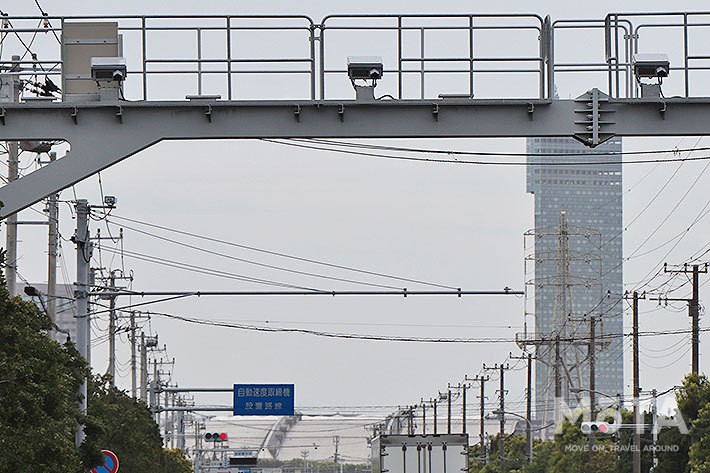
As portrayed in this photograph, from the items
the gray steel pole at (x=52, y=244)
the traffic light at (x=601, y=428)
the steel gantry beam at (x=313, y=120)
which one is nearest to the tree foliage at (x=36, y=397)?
the steel gantry beam at (x=313, y=120)

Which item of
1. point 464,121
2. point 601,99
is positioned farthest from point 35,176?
point 601,99

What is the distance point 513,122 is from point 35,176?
705 centimetres

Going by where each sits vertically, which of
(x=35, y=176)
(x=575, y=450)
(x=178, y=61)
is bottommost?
(x=575, y=450)

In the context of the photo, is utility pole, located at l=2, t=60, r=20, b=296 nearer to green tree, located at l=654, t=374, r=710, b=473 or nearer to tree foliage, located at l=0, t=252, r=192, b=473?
tree foliage, located at l=0, t=252, r=192, b=473

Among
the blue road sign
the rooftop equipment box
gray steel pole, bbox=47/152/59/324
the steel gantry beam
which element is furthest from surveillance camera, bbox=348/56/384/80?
the blue road sign

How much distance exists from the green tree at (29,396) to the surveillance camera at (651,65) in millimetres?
10056

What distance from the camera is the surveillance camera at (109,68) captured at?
24.5 metres

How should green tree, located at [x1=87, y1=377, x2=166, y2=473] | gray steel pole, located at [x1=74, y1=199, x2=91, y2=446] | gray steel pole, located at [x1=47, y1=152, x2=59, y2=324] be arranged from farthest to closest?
gray steel pole, located at [x1=47, y1=152, x2=59, y2=324], green tree, located at [x1=87, y1=377, x2=166, y2=473], gray steel pole, located at [x1=74, y1=199, x2=91, y2=446]

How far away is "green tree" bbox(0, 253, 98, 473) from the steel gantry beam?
247cm

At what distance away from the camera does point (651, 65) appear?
81.7 feet

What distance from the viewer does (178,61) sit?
2473 cm

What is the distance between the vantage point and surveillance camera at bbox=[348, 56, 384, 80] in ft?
79.9

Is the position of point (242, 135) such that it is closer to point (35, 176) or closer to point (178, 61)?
point (178, 61)

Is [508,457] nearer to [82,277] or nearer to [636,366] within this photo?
[636,366]
